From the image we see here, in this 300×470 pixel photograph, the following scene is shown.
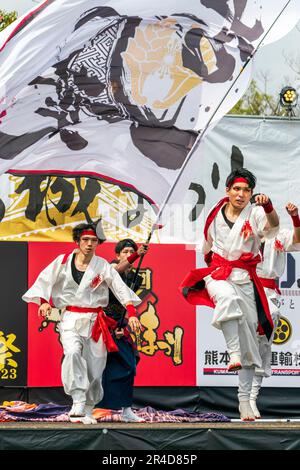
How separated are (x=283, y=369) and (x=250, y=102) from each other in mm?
13832

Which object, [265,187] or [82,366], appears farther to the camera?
[265,187]

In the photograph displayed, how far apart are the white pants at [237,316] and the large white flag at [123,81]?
92 cm

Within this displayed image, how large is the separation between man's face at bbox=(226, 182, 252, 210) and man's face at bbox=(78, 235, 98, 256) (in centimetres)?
141

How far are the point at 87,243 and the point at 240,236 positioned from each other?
151 cm

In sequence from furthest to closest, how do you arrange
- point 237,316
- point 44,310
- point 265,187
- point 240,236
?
point 265,187, point 44,310, point 240,236, point 237,316

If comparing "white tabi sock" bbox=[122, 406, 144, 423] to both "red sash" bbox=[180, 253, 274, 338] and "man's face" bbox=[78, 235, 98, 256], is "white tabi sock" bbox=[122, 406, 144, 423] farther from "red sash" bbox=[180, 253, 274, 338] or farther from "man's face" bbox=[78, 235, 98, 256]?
"red sash" bbox=[180, 253, 274, 338]

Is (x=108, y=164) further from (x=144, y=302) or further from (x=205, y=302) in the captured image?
(x=144, y=302)

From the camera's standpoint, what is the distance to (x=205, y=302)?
387 inches

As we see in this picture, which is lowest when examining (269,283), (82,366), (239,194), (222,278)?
(82,366)

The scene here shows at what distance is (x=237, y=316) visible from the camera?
30.8 ft

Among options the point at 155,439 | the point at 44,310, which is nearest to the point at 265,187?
the point at 44,310

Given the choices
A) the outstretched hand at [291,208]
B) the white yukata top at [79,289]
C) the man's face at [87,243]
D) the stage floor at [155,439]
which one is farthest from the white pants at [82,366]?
the outstretched hand at [291,208]

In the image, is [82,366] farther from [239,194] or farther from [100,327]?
[239,194]
